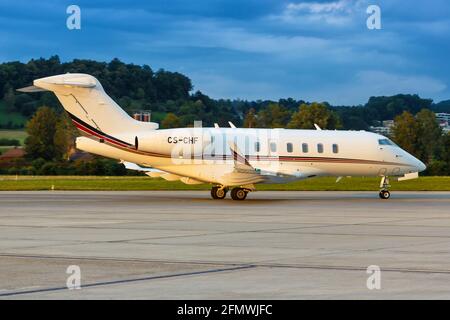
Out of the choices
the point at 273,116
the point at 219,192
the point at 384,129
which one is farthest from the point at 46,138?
the point at 219,192

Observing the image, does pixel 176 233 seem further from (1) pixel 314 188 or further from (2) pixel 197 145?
(1) pixel 314 188

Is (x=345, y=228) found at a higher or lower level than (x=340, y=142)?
lower

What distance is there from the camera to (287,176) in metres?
41.8

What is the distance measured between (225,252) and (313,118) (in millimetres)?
88394

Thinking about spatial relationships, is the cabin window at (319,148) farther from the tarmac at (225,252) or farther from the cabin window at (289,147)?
the tarmac at (225,252)

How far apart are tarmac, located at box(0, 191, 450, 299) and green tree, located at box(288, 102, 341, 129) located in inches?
2730

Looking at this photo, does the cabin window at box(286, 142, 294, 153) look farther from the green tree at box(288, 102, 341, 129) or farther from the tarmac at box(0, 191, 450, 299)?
the green tree at box(288, 102, 341, 129)

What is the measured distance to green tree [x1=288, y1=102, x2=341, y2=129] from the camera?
344 ft

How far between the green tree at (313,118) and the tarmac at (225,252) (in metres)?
69.3

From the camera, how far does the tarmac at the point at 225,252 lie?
13.9m

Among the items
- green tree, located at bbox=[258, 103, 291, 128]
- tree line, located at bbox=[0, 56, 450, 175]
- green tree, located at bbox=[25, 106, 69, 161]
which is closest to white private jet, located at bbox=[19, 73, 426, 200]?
tree line, located at bbox=[0, 56, 450, 175]
